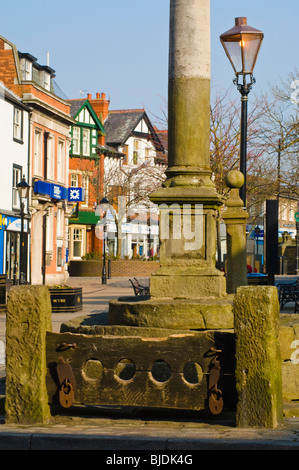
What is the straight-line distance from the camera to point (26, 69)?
41.9 meters

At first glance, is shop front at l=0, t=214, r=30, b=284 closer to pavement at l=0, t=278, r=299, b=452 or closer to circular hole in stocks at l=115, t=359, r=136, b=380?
circular hole in stocks at l=115, t=359, r=136, b=380

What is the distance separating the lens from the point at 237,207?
1289 cm

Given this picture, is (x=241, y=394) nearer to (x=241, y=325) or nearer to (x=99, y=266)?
(x=241, y=325)

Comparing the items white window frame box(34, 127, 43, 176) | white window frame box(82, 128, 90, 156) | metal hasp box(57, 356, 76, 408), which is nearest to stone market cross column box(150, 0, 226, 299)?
metal hasp box(57, 356, 76, 408)

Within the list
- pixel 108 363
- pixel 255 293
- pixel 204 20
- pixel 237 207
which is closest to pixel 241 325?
pixel 255 293

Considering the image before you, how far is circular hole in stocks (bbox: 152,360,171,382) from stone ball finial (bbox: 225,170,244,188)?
230 inches

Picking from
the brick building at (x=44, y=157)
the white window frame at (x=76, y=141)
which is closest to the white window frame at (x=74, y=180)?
the white window frame at (x=76, y=141)

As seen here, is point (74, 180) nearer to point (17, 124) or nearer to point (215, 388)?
point (17, 124)

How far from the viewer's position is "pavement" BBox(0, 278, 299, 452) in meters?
5.98

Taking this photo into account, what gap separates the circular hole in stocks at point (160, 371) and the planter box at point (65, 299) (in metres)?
15.5

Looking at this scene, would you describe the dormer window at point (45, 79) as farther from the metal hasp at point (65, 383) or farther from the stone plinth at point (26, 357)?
the metal hasp at point (65, 383)

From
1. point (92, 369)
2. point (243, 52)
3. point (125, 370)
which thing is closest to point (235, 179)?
point (243, 52)
